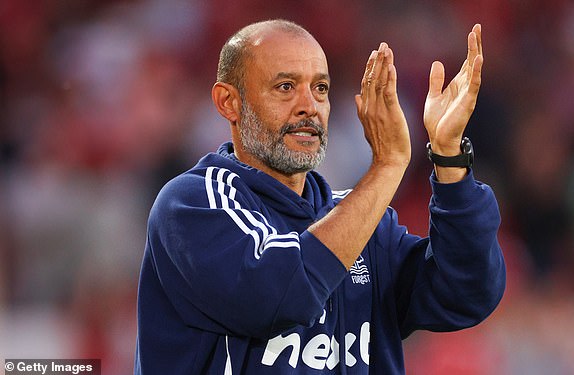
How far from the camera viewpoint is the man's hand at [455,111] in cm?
248

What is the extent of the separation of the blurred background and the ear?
2460 mm

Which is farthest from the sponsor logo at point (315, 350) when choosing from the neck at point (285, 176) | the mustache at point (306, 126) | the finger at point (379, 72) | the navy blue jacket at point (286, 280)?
the finger at point (379, 72)

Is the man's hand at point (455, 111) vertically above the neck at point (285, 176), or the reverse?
the man's hand at point (455, 111)

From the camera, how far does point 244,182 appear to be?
2600mm

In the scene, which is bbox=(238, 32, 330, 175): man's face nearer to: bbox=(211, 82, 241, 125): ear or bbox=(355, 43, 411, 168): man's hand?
bbox=(211, 82, 241, 125): ear

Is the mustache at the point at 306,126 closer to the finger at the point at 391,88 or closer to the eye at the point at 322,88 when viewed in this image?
the eye at the point at 322,88

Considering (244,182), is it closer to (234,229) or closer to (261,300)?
(234,229)

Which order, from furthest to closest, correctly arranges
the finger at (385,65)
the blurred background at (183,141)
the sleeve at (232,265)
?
the blurred background at (183,141)
the finger at (385,65)
the sleeve at (232,265)

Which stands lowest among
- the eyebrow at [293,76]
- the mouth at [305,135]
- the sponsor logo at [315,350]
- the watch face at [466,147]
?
the sponsor logo at [315,350]

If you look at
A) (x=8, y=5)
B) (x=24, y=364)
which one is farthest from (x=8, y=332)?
(x=8, y=5)

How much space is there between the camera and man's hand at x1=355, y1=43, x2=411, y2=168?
2418 mm

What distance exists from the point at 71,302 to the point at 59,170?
760 mm

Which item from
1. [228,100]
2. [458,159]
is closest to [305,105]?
[228,100]

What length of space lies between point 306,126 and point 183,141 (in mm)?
2913
